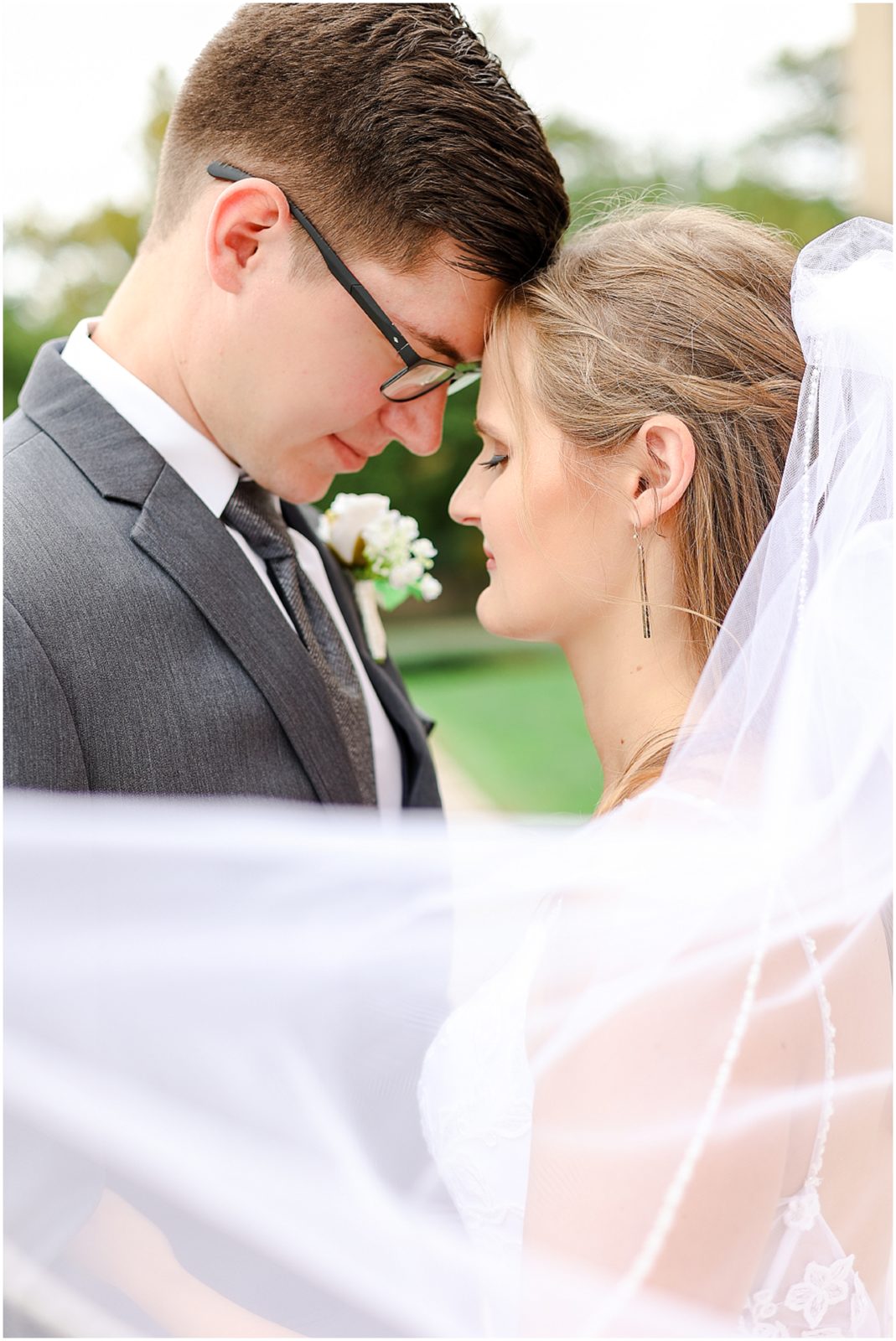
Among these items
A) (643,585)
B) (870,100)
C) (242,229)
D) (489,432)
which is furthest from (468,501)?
(870,100)

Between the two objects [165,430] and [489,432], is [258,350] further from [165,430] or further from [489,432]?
[489,432]

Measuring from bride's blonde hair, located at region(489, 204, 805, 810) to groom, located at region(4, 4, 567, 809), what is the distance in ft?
0.83

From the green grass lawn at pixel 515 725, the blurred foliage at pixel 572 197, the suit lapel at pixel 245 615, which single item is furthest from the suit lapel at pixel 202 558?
the blurred foliage at pixel 572 197

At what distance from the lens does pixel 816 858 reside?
56.2 inches

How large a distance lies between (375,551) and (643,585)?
0.86 metres

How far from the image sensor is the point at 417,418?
215 centimetres

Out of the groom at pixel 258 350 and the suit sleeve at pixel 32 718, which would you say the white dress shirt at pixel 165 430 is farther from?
the suit sleeve at pixel 32 718

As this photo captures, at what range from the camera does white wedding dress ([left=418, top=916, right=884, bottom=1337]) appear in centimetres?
142

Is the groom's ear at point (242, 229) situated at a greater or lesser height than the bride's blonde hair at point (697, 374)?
greater

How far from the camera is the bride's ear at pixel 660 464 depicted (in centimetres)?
172

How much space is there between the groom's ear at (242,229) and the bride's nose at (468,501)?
504mm

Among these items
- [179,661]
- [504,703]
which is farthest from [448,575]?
[179,661]

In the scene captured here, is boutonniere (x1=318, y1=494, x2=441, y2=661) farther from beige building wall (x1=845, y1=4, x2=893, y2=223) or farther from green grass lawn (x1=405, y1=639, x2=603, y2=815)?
beige building wall (x1=845, y1=4, x2=893, y2=223)

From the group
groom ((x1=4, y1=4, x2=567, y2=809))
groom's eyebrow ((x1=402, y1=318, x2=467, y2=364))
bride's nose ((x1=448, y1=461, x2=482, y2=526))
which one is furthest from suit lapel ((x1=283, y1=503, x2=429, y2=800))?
groom's eyebrow ((x1=402, y1=318, x2=467, y2=364))
